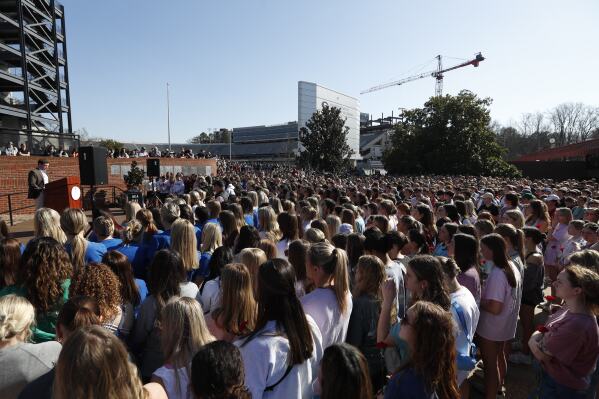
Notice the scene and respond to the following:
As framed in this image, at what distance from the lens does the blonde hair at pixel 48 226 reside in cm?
450

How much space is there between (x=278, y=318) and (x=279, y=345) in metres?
0.16

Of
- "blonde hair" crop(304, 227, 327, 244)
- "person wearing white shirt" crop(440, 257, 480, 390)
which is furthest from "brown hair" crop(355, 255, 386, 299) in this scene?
"blonde hair" crop(304, 227, 327, 244)

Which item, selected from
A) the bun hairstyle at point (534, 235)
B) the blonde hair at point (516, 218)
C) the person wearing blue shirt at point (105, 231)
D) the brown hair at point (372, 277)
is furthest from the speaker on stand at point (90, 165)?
the bun hairstyle at point (534, 235)

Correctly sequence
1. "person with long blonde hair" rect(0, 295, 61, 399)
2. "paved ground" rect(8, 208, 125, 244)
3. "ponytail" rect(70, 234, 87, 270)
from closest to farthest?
"person with long blonde hair" rect(0, 295, 61, 399) < "ponytail" rect(70, 234, 87, 270) < "paved ground" rect(8, 208, 125, 244)

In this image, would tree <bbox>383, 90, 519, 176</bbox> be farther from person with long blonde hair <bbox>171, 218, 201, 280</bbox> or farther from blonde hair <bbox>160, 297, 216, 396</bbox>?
blonde hair <bbox>160, 297, 216, 396</bbox>

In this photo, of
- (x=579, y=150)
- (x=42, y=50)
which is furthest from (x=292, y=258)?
(x=579, y=150)

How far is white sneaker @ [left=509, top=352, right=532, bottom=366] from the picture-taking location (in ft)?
16.0

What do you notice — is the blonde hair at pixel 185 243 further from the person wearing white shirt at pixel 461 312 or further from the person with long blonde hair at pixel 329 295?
the person wearing white shirt at pixel 461 312

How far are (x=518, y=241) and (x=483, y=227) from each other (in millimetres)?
487

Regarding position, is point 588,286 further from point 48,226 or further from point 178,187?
point 178,187

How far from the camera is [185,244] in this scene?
13.4 feet

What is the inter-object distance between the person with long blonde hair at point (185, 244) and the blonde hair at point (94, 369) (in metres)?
2.39

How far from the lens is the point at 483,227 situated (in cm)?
490

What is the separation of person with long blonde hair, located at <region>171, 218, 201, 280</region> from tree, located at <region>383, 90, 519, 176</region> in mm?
34047
